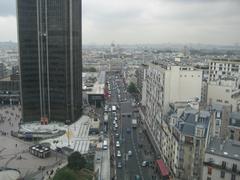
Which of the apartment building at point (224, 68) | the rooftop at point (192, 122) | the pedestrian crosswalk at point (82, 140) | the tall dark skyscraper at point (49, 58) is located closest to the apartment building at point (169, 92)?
the rooftop at point (192, 122)

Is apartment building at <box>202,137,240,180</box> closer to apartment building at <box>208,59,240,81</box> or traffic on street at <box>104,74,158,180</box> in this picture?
traffic on street at <box>104,74,158,180</box>

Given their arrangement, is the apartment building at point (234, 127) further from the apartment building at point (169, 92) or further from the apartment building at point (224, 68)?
the apartment building at point (224, 68)

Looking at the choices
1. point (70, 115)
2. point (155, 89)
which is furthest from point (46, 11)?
point (155, 89)

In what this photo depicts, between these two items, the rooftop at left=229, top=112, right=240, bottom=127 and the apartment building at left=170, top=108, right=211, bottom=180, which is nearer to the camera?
the apartment building at left=170, top=108, right=211, bottom=180

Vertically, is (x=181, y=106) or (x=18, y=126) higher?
(x=181, y=106)

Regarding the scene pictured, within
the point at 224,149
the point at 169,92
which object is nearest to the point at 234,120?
the point at 169,92

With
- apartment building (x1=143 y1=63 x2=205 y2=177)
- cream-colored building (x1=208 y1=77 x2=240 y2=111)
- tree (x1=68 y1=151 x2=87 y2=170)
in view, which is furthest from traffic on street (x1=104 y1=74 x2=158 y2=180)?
cream-colored building (x1=208 y1=77 x2=240 y2=111)

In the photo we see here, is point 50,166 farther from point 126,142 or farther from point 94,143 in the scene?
point 126,142
